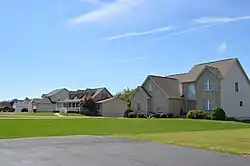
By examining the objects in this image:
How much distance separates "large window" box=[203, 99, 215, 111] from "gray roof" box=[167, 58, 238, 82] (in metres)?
3.85

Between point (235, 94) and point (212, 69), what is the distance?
194 inches

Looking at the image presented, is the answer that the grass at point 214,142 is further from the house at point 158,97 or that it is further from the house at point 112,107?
the house at point 112,107

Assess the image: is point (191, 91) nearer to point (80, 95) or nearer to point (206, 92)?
point (206, 92)

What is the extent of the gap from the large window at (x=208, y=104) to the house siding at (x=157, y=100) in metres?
5.56

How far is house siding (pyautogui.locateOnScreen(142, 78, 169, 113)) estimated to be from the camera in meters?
57.7

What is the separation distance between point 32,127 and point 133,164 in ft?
74.2

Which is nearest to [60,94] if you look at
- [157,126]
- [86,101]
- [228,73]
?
[86,101]

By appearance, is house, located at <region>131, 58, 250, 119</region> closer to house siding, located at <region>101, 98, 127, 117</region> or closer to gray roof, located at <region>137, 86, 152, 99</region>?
gray roof, located at <region>137, 86, 152, 99</region>

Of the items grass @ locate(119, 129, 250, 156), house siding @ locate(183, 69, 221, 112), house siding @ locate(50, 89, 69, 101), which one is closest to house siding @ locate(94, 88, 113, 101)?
house siding @ locate(50, 89, 69, 101)

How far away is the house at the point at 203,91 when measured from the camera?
53688mm


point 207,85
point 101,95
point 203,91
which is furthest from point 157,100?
point 101,95

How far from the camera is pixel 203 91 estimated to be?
2172 inches

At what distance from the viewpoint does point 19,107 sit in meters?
126

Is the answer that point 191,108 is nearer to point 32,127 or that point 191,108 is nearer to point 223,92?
point 223,92
